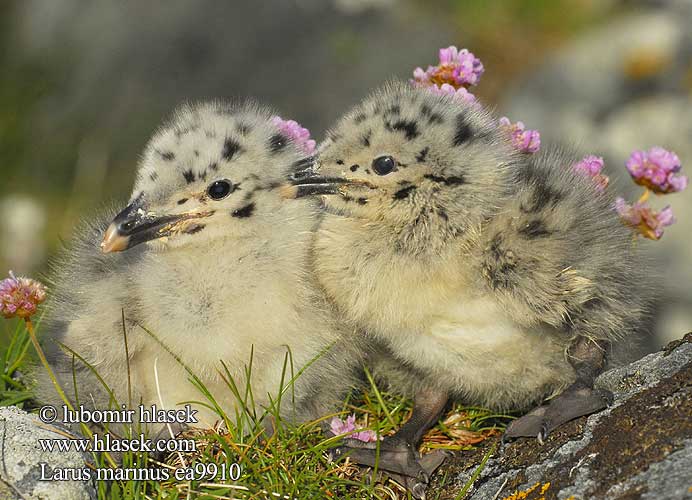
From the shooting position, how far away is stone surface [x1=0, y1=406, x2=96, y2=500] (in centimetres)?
353

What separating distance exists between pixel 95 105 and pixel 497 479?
29.0 ft

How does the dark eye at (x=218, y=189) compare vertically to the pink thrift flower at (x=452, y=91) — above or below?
below

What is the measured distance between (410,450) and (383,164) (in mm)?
1207

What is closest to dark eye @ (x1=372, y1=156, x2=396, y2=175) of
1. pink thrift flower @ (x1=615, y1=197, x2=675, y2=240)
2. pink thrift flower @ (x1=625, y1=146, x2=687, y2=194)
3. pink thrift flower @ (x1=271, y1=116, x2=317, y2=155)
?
pink thrift flower @ (x1=271, y1=116, x2=317, y2=155)

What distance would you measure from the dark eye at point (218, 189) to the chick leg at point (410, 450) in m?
1.17

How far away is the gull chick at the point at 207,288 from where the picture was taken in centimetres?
414

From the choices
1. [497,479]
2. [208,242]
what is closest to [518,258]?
[497,479]

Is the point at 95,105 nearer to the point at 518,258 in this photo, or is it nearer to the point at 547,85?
the point at 547,85

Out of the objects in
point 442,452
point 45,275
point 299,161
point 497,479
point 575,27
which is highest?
point 575,27

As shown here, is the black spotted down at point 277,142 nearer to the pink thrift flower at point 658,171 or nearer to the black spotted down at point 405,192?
the black spotted down at point 405,192

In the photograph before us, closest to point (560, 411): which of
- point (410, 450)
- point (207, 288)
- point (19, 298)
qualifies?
point (410, 450)

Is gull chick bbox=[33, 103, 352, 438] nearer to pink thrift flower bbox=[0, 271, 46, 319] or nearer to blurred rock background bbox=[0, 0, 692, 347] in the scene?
pink thrift flower bbox=[0, 271, 46, 319]

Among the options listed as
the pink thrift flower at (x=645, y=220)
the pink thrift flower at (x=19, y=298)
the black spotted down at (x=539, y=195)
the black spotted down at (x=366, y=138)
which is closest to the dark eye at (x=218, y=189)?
the black spotted down at (x=366, y=138)

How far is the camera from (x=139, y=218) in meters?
4.11
